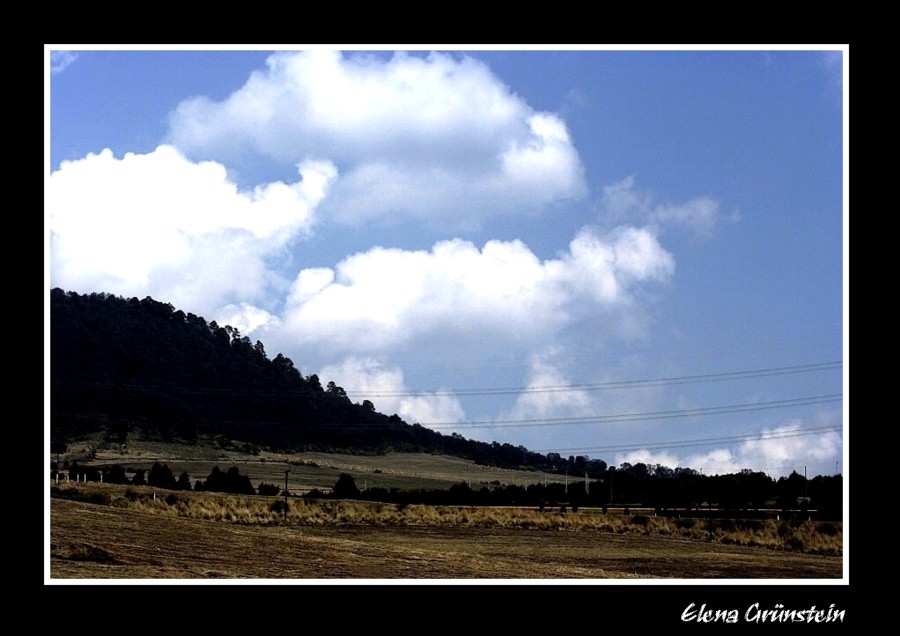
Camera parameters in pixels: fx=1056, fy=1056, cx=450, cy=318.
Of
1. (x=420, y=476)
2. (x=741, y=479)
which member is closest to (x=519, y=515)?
(x=741, y=479)

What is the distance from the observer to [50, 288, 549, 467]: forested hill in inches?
4867

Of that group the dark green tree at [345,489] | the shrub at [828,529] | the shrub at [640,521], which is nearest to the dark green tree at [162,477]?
the dark green tree at [345,489]

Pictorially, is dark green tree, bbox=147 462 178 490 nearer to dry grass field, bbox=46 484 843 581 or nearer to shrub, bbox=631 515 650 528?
dry grass field, bbox=46 484 843 581

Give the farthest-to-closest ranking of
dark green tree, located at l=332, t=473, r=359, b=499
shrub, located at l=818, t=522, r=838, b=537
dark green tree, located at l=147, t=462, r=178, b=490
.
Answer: dark green tree, located at l=147, t=462, r=178, b=490
dark green tree, located at l=332, t=473, r=359, b=499
shrub, located at l=818, t=522, r=838, b=537

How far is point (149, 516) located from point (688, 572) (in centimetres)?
1744

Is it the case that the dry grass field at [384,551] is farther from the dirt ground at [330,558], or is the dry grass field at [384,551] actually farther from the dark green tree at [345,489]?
the dark green tree at [345,489]

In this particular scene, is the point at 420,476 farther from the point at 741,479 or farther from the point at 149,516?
the point at 149,516

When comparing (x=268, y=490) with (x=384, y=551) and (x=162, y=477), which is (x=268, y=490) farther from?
(x=384, y=551)

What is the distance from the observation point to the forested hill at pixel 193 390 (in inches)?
4867

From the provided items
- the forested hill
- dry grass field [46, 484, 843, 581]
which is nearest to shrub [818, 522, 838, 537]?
dry grass field [46, 484, 843, 581]

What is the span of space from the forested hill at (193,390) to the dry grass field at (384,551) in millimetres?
70489

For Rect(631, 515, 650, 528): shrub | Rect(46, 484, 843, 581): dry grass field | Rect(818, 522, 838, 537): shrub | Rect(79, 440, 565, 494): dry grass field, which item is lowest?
Rect(79, 440, 565, 494): dry grass field

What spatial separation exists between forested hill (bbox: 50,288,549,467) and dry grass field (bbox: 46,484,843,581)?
231 ft
